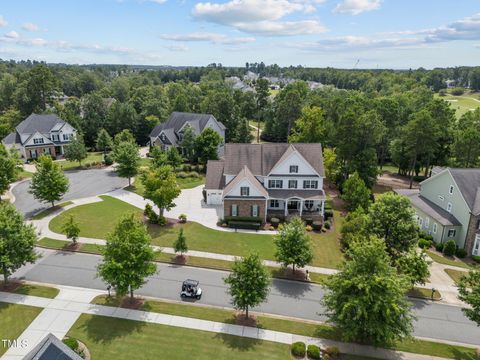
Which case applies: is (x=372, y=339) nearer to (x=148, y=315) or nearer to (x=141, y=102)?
(x=148, y=315)

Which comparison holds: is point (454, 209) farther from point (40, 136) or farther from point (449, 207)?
point (40, 136)

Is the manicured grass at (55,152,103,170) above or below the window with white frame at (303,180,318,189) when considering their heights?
below

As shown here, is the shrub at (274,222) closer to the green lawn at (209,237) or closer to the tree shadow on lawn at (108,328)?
the green lawn at (209,237)

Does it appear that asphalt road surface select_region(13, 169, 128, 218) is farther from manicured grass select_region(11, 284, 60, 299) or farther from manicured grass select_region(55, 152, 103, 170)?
manicured grass select_region(11, 284, 60, 299)

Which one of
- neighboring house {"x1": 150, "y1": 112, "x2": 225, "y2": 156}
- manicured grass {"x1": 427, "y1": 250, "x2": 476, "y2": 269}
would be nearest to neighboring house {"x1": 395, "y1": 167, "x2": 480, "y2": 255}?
manicured grass {"x1": 427, "y1": 250, "x2": 476, "y2": 269}

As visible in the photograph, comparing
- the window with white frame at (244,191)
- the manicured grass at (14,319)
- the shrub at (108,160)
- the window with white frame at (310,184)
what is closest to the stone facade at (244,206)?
the window with white frame at (244,191)

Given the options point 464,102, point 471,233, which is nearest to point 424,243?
point 471,233

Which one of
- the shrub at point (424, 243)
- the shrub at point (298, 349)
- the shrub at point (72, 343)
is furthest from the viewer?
the shrub at point (424, 243)
